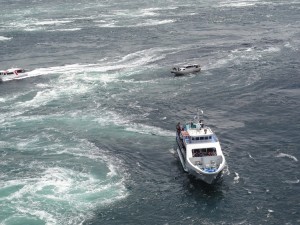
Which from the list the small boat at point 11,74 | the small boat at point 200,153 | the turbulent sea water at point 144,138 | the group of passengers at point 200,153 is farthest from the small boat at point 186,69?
the group of passengers at point 200,153

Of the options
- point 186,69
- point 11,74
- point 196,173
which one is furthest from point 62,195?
point 11,74

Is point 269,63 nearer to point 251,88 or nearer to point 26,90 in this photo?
point 251,88

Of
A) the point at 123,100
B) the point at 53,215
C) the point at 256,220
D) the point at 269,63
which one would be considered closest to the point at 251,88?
the point at 269,63

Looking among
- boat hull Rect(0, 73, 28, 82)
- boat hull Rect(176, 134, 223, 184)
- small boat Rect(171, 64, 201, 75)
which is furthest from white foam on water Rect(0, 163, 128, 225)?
boat hull Rect(0, 73, 28, 82)

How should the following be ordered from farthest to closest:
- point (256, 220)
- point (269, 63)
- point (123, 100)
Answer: point (269, 63) < point (123, 100) < point (256, 220)

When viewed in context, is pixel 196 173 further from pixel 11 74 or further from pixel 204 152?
pixel 11 74

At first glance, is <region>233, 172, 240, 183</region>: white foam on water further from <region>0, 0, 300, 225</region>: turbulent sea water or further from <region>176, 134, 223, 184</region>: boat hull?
<region>176, 134, 223, 184</region>: boat hull
